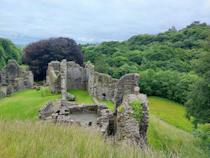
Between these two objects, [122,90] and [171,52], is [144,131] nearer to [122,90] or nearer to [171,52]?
[122,90]

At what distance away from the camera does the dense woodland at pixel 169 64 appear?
27.5 m

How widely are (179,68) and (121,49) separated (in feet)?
73.8

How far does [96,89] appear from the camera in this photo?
32.0 meters

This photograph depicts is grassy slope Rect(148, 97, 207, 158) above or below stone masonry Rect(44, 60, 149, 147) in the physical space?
below

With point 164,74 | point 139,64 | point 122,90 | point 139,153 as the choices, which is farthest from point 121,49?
point 139,153

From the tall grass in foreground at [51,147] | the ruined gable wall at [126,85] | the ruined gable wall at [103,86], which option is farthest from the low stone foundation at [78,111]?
the ruined gable wall at [103,86]

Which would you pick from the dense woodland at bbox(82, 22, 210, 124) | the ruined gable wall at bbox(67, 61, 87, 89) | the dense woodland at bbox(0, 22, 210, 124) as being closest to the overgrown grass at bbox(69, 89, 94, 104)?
the ruined gable wall at bbox(67, 61, 87, 89)

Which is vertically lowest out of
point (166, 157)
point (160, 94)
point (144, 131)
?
point (160, 94)

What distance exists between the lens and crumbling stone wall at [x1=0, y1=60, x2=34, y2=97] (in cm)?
4131

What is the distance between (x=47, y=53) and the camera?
189 ft

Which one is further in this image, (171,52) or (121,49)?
(121,49)

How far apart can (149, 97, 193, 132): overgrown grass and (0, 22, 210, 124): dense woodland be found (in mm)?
1711

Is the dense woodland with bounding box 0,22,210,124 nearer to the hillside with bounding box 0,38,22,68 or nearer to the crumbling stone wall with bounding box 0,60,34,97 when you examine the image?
the hillside with bounding box 0,38,22,68

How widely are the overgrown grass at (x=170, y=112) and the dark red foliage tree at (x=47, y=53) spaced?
15493 millimetres
